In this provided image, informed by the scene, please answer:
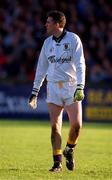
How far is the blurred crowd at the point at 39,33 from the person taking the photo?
26.0 meters

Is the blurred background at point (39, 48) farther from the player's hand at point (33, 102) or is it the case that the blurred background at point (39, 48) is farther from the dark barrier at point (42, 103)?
the player's hand at point (33, 102)

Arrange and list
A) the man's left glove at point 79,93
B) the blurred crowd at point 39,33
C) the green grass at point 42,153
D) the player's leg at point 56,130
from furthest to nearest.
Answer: the blurred crowd at point 39,33, the player's leg at point 56,130, the man's left glove at point 79,93, the green grass at point 42,153

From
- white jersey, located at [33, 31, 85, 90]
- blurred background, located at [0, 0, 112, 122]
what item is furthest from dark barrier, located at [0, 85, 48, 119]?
white jersey, located at [33, 31, 85, 90]

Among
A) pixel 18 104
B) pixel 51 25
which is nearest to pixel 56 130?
pixel 51 25

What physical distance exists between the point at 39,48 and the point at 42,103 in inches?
95.7

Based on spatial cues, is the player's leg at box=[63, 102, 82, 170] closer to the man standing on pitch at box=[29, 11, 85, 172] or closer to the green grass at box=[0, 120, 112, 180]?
the man standing on pitch at box=[29, 11, 85, 172]

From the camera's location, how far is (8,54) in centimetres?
2652

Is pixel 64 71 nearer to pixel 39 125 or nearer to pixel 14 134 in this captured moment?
pixel 14 134

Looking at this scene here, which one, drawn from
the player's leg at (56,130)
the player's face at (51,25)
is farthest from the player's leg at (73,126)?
the player's face at (51,25)

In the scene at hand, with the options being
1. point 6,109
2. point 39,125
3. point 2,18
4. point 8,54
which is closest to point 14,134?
point 39,125

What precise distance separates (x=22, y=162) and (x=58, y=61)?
6.95ft

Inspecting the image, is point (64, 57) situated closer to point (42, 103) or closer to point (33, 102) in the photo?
point (33, 102)

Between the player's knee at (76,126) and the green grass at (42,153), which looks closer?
the green grass at (42,153)

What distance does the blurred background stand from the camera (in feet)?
82.1
